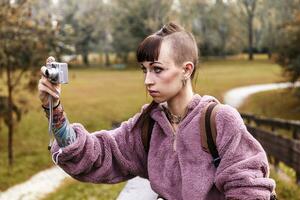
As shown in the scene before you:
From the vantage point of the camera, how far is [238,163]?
267 centimetres

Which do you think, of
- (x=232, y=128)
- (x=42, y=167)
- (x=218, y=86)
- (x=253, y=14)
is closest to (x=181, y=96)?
(x=232, y=128)

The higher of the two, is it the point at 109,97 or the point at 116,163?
the point at 116,163

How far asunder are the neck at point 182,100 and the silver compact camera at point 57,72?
653 mm

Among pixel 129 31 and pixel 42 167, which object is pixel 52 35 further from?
pixel 129 31

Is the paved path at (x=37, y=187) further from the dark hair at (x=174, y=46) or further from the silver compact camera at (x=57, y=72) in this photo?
the silver compact camera at (x=57, y=72)

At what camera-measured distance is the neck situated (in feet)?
9.77

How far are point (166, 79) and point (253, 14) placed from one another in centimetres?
6952

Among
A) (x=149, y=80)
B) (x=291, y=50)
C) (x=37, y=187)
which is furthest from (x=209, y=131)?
(x=291, y=50)

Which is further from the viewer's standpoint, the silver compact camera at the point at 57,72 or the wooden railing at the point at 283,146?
the wooden railing at the point at 283,146

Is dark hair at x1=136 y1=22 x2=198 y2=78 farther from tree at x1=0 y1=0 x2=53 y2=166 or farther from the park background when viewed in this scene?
tree at x1=0 y1=0 x2=53 y2=166

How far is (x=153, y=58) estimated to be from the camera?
115 inches

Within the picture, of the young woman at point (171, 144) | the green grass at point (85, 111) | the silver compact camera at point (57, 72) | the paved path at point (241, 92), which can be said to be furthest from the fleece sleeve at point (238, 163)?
the paved path at point (241, 92)

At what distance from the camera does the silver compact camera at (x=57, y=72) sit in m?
2.56

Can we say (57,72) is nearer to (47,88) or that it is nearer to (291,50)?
(47,88)
